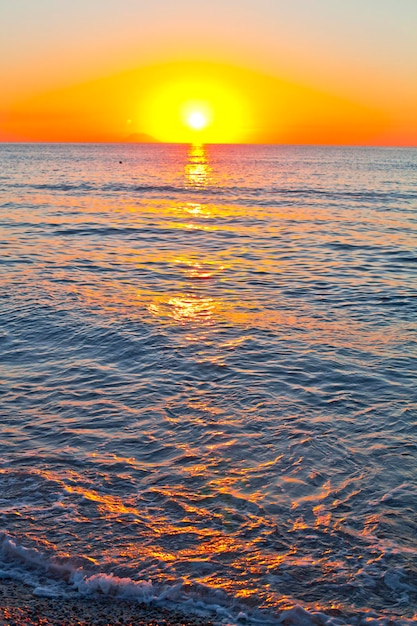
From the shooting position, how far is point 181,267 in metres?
21.2

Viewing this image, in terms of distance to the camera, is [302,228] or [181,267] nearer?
[181,267]

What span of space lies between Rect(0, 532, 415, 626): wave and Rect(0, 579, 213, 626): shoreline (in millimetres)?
71

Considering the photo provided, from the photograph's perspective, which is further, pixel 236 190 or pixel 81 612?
pixel 236 190

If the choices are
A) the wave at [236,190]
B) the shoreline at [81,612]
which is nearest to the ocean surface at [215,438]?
the shoreline at [81,612]

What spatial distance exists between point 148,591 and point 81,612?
24.8 inches

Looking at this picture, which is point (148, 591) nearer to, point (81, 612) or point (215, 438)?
point (81, 612)

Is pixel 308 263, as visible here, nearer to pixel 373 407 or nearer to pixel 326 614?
pixel 373 407

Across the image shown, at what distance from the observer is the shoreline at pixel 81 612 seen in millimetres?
5203

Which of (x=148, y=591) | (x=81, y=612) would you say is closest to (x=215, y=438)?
(x=148, y=591)

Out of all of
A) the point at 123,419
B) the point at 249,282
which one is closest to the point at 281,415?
the point at 123,419

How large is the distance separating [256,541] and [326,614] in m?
1.14

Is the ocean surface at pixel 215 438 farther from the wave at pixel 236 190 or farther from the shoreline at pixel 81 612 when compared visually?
the wave at pixel 236 190

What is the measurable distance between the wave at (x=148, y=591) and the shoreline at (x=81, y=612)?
0.07m

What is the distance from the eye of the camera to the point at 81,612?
5324 mm
